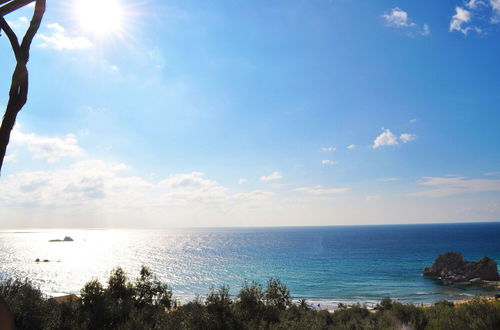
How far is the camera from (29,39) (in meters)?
2.29

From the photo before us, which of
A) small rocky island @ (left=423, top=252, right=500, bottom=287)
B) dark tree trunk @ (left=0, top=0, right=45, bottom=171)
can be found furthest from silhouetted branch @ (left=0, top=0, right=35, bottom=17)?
small rocky island @ (left=423, top=252, right=500, bottom=287)

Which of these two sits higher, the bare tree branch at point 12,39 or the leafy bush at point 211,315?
the bare tree branch at point 12,39

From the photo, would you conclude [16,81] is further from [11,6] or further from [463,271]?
[463,271]

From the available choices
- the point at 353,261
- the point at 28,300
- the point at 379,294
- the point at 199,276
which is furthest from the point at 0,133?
the point at 353,261

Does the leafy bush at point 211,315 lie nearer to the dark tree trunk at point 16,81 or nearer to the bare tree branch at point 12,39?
the dark tree trunk at point 16,81

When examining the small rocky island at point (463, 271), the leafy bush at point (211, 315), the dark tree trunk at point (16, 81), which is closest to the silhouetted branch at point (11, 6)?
the dark tree trunk at point (16, 81)

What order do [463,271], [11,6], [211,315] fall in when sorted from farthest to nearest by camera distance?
[463,271] < [211,315] < [11,6]

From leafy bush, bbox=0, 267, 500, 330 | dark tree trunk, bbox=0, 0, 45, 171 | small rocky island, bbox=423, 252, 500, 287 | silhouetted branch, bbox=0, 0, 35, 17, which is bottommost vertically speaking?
small rocky island, bbox=423, 252, 500, 287

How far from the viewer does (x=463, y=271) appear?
7281cm

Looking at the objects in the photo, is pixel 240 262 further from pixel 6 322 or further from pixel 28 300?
pixel 6 322

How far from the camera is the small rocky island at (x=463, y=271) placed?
223ft

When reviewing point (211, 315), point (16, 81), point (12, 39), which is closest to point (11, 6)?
point (12, 39)

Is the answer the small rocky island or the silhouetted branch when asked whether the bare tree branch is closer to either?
the silhouetted branch

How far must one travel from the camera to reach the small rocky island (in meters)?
68.0
